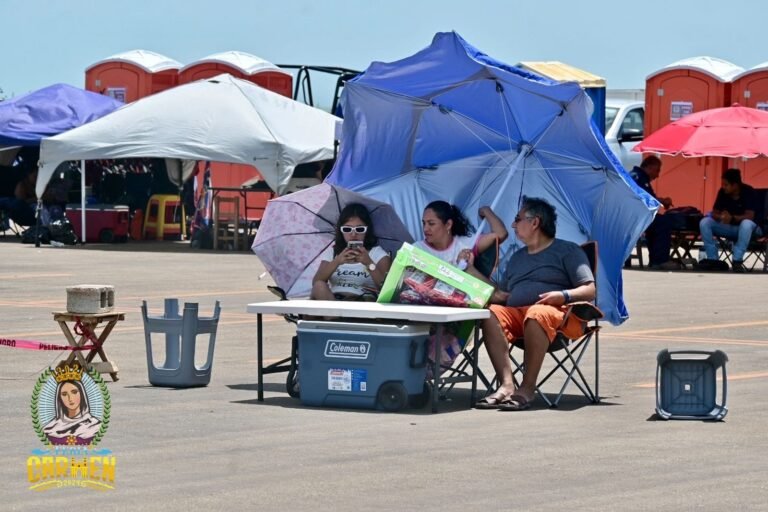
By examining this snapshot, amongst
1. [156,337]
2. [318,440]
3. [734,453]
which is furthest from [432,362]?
[156,337]

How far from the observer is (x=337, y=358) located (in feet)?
36.2

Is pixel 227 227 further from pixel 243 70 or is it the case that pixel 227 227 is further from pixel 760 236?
pixel 760 236

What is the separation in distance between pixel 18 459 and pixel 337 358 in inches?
107

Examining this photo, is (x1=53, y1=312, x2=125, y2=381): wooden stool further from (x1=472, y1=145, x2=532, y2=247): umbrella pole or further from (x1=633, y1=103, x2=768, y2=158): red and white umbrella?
(x1=633, y1=103, x2=768, y2=158): red and white umbrella

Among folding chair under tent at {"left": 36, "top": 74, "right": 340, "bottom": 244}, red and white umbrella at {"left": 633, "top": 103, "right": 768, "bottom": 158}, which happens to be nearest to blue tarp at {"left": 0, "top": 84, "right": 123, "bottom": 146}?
folding chair under tent at {"left": 36, "top": 74, "right": 340, "bottom": 244}

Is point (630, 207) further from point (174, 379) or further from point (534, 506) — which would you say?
point (534, 506)

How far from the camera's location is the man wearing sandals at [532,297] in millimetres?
11070

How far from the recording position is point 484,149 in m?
13.0

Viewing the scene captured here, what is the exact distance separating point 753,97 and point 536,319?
70.2 ft

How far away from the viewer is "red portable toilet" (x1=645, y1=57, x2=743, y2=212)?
3183 centimetres

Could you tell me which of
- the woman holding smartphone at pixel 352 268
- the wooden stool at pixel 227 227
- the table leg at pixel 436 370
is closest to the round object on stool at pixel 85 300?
the woman holding smartphone at pixel 352 268

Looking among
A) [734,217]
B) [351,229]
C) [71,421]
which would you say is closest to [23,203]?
[734,217]

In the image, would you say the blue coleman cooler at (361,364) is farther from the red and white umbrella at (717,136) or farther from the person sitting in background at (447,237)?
the red and white umbrella at (717,136)

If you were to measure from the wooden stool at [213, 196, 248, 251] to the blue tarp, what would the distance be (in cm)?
355
